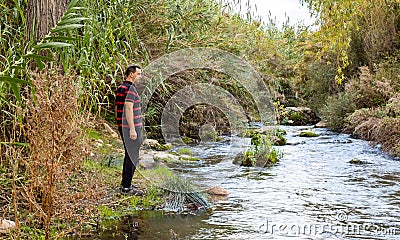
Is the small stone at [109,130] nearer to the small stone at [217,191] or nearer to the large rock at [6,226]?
the small stone at [217,191]

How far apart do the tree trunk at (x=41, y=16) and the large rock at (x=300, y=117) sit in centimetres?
1241

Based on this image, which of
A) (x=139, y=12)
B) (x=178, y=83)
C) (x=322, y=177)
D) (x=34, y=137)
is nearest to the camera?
(x=34, y=137)

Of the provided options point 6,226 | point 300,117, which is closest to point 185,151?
point 6,226

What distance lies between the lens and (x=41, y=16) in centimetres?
543

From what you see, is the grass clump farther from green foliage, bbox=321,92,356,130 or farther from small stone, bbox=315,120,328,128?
small stone, bbox=315,120,328,128

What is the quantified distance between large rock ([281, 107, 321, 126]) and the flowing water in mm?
6409

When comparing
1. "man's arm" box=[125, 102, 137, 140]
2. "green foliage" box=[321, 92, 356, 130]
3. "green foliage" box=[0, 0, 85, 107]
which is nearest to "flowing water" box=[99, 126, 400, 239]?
"man's arm" box=[125, 102, 137, 140]

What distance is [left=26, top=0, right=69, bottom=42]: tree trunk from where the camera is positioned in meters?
5.38

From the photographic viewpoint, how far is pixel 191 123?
11.1m

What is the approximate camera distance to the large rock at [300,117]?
→ 56.4ft

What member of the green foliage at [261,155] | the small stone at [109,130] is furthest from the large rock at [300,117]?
the small stone at [109,130]

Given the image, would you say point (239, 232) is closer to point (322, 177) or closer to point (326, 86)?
point (322, 177)

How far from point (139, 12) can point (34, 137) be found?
17.2ft

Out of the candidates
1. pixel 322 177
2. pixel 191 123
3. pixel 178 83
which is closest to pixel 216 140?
pixel 191 123
